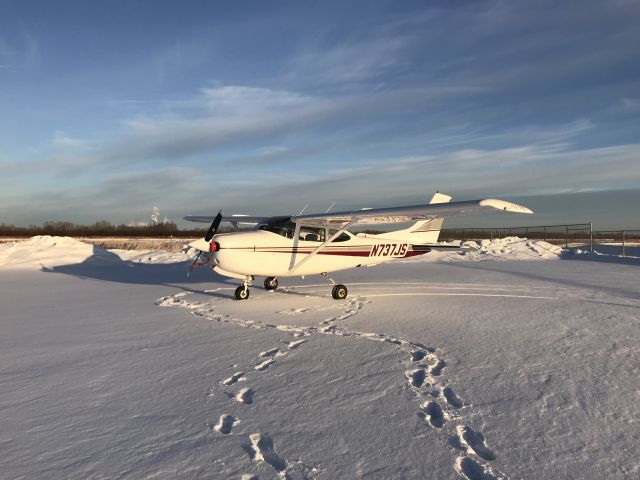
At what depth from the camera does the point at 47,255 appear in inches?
882

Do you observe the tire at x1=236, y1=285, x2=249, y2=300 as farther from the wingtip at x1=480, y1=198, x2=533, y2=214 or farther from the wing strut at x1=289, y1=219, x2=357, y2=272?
the wingtip at x1=480, y1=198, x2=533, y2=214

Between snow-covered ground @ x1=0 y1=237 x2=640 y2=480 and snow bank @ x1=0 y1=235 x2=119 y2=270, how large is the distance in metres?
13.7

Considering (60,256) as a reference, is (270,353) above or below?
below

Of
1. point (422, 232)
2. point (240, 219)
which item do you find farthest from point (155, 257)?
point (422, 232)

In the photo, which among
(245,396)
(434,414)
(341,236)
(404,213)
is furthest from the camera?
(341,236)


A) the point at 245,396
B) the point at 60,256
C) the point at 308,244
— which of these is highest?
the point at 308,244

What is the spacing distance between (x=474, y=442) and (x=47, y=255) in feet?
79.8

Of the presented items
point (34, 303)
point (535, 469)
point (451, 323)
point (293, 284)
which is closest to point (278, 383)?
point (535, 469)

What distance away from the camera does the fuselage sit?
1026 centimetres

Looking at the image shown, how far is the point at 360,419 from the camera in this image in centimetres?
354

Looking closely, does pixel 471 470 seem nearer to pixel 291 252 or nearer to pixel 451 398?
pixel 451 398

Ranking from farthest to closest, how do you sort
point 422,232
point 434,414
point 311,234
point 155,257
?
1. point 155,257
2. point 422,232
3. point 311,234
4. point 434,414

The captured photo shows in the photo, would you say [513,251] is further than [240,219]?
Yes

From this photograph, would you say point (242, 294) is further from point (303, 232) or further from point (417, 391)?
point (417, 391)
